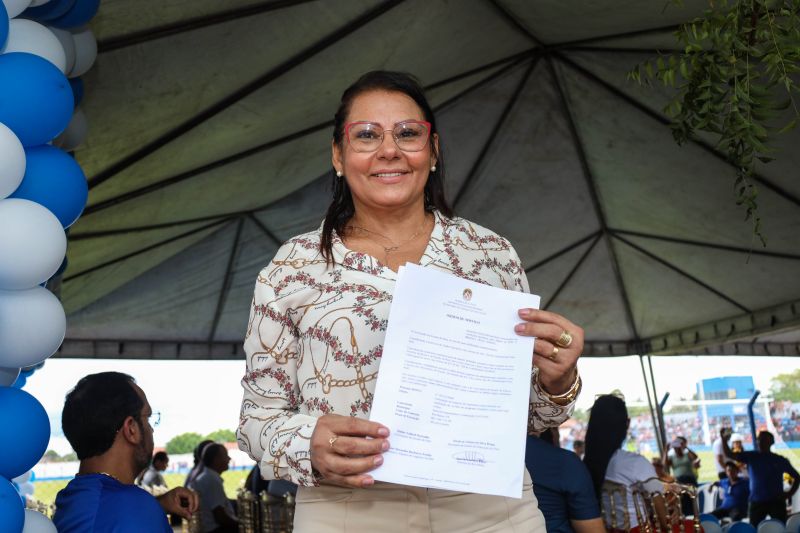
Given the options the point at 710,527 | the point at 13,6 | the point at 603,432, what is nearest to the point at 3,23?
the point at 13,6

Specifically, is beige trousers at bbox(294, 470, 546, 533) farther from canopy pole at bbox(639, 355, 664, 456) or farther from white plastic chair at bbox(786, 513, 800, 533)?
canopy pole at bbox(639, 355, 664, 456)

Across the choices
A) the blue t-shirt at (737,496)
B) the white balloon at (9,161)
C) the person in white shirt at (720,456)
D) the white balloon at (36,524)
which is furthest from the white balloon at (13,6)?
the person in white shirt at (720,456)

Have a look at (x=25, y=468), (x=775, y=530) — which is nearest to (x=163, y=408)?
(x=25, y=468)

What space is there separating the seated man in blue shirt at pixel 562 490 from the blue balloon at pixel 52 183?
240 centimetres

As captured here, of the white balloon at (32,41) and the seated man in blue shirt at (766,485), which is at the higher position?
the white balloon at (32,41)

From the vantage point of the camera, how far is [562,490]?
404 cm

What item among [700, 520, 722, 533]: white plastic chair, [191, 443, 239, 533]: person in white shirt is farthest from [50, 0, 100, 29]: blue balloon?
[700, 520, 722, 533]: white plastic chair

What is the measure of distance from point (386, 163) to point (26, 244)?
1372mm

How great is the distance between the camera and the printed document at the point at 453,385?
1259mm

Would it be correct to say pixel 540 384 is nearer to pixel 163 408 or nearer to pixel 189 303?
pixel 163 408

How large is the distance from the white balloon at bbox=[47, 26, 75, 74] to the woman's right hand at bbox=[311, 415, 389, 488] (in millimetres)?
2577

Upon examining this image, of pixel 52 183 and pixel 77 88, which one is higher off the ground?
pixel 77 88

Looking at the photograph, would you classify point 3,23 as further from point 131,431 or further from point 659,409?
point 659,409

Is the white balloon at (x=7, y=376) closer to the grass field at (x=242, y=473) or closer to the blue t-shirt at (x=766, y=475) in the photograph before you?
the grass field at (x=242, y=473)
